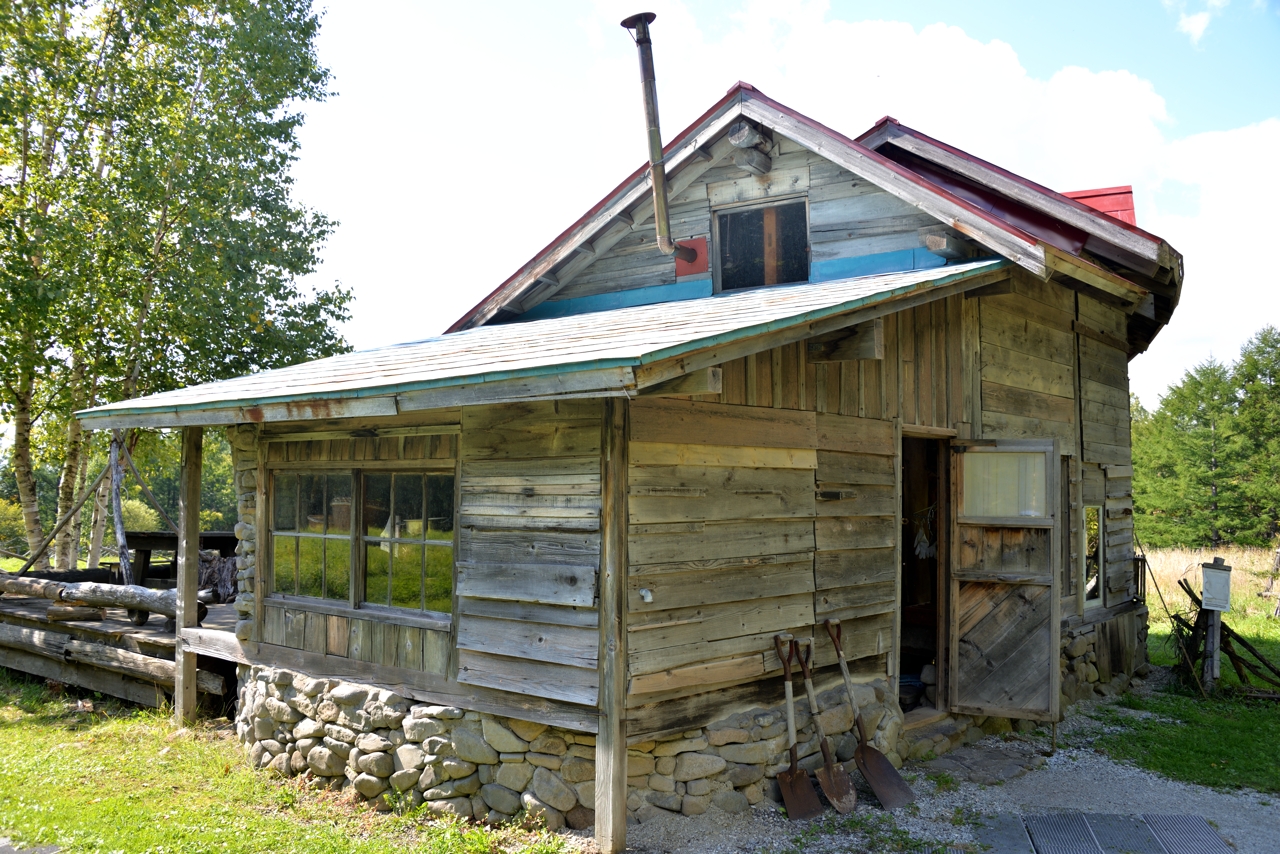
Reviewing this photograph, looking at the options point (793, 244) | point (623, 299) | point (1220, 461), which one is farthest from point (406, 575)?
point (1220, 461)

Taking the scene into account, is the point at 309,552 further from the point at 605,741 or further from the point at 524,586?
the point at 605,741

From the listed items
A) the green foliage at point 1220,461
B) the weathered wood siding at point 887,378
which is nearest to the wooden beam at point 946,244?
the weathered wood siding at point 887,378

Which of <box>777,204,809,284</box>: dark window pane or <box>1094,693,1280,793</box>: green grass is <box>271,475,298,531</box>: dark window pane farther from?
<box>1094,693,1280,793</box>: green grass

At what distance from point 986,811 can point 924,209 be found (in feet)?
14.7

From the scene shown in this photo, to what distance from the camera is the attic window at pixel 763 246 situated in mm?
7973

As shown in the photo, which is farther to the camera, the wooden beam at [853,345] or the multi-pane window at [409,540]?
the multi-pane window at [409,540]

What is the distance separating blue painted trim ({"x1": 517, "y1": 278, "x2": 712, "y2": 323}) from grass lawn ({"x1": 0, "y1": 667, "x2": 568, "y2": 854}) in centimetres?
470

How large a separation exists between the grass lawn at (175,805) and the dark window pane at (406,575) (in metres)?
1.36

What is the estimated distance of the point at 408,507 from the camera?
20.9ft

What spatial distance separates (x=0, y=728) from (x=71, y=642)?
1118 mm

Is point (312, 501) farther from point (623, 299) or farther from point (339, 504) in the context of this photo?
point (623, 299)

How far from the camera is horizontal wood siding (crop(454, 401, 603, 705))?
5148 millimetres

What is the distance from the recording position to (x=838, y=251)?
25.4ft

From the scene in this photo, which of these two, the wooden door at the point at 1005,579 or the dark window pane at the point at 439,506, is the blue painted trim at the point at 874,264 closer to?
the wooden door at the point at 1005,579
